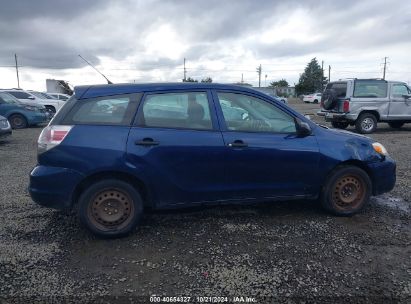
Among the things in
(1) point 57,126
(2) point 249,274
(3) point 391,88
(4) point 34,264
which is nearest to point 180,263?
(2) point 249,274

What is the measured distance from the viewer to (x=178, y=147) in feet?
13.7

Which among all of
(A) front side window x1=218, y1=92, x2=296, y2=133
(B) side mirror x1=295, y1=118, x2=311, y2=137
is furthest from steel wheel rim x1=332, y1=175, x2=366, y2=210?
(A) front side window x1=218, y1=92, x2=296, y2=133

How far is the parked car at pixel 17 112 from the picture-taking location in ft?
53.1

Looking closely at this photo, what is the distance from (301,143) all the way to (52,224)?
3113 mm

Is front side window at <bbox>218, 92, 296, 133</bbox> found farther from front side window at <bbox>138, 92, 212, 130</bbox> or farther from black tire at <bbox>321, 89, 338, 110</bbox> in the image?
black tire at <bbox>321, 89, 338, 110</bbox>

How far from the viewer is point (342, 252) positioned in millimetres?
3824

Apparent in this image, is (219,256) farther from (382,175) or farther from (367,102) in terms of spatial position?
(367,102)

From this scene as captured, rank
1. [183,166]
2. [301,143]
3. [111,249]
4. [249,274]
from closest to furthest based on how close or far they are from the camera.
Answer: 1. [249,274]
2. [111,249]
3. [183,166]
4. [301,143]

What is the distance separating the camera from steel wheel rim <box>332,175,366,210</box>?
4734 millimetres

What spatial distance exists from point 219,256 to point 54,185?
187cm

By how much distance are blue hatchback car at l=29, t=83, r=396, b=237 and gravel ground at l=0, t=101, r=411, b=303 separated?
12.6 inches

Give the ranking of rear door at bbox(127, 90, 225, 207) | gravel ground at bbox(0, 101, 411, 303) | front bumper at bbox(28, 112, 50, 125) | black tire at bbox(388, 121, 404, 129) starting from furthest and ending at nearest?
front bumper at bbox(28, 112, 50, 125) < black tire at bbox(388, 121, 404, 129) < rear door at bbox(127, 90, 225, 207) < gravel ground at bbox(0, 101, 411, 303)

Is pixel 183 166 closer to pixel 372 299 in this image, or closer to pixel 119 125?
pixel 119 125

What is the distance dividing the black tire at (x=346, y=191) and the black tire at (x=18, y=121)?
15.2m
